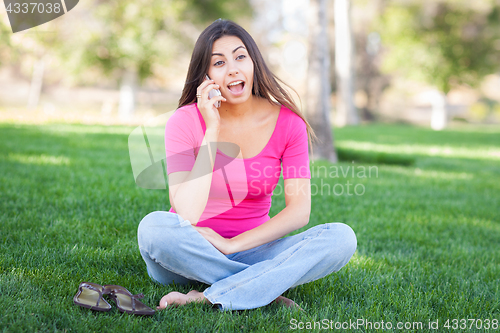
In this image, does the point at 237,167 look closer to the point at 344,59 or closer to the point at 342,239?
the point at 342,239

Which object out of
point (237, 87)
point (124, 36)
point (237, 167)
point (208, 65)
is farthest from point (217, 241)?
point (124, 36)

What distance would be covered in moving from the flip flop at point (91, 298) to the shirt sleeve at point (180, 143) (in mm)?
767

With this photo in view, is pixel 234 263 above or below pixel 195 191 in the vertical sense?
below

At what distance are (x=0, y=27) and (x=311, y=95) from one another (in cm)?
1115

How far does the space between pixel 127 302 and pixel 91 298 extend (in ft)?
0.63

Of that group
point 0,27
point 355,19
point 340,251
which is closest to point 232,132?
point 340,251

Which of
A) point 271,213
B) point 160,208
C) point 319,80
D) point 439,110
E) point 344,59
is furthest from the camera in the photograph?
point 439,110

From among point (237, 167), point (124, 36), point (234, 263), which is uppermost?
point (124, 36)

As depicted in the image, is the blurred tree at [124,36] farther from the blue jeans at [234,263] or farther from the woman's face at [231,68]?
the blue jeans at [234,263]

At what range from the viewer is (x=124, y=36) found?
17422 millimetres

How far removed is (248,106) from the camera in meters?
2.98

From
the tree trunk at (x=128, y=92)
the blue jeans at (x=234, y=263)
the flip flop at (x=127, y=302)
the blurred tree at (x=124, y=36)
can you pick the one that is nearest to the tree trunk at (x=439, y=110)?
the blurred tree at (x=124, y=36)

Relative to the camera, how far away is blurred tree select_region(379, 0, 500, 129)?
73.9ft

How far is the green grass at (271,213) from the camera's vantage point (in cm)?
229
